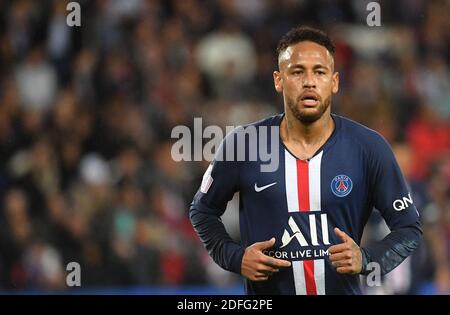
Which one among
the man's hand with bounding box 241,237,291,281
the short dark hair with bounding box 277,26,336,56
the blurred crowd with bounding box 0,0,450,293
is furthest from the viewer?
the blurred crowd with bounding box 0,0,450,293

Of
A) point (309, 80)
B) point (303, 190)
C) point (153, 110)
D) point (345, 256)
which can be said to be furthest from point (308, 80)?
point (153, 110)

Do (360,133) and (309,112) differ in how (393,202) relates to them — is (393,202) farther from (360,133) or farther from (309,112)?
(309,112)

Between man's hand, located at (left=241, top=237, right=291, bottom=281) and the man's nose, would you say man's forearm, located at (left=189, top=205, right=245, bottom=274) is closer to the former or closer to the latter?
man's hand, located at (left=241, top=237, right=291, bottom=281)

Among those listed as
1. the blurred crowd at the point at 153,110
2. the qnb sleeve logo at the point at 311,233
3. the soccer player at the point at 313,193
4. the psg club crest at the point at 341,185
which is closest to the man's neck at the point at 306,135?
the soccer player at the point at 313,193

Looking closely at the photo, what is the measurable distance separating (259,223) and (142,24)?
258 inches

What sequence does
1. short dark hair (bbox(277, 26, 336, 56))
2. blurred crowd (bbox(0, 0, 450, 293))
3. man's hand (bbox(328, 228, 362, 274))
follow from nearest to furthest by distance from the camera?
1. man's hand (bbox(328, 228, 362, 274))
2. short dark hair (bbox(277, 26, 336, 56))
3. blurred crowd (bbox(0, 0, 450, 293))

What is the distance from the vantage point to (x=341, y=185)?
4.51 metres

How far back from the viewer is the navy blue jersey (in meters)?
4.47

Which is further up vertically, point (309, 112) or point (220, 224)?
point (309, 112)

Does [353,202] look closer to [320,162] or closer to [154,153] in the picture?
[320,162]

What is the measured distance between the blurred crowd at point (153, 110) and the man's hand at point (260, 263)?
9.51 feet

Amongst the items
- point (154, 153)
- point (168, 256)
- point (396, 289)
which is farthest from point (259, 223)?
point (154, 153)

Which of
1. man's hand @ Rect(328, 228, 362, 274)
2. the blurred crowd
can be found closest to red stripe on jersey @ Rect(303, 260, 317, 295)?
man's hand @ Rect(328, 228, 362, 274)

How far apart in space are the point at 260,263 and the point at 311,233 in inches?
11.3
